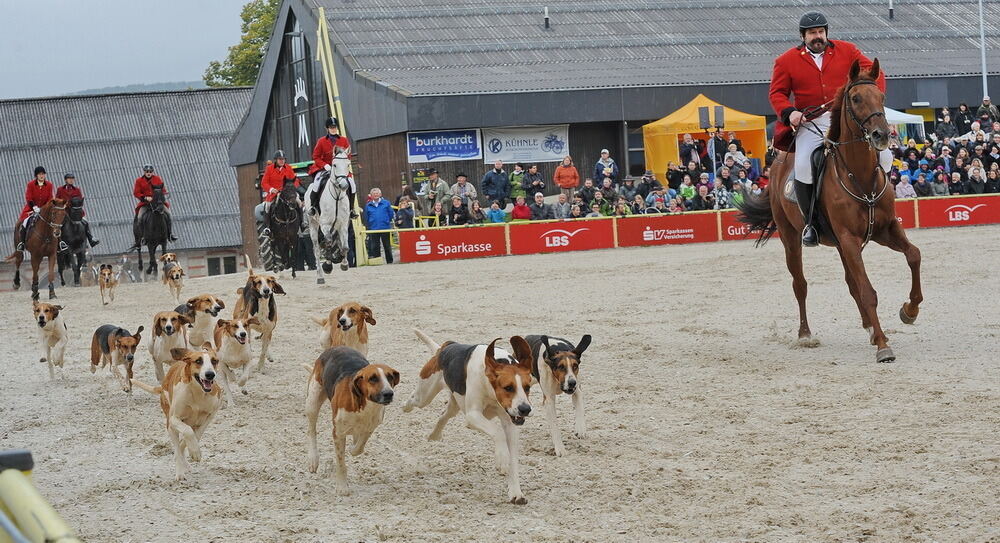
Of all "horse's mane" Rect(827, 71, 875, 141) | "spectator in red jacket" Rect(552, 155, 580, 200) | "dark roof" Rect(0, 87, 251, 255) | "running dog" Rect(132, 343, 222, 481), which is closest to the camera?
"running dog" Rect(132, 343, 222, 481)

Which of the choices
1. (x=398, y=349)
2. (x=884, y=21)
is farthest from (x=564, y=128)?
(x=398, y=349)

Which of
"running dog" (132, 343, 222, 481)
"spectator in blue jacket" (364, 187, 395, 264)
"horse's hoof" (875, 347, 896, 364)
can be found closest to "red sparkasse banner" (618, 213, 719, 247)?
"spectator in blue jacket" (364, 187, 395, 264)

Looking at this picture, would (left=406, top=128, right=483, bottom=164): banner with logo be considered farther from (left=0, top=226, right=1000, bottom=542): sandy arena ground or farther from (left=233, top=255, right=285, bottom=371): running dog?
(left=233, top=255, right=285, bottom=371): running dog

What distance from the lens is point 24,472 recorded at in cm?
313

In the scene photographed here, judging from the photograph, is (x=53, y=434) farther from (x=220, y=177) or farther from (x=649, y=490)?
(x=220, y=177)

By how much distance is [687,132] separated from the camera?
1351 inches

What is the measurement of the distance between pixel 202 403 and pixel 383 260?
20.9m

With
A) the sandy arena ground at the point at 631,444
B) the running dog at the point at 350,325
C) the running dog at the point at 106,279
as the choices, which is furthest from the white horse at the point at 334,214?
the running dog at the point at 350,325

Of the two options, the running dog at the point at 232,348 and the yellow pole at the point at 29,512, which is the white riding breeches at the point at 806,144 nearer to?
the running dog at the point at 232,348

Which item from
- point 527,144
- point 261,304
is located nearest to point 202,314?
point 261,304

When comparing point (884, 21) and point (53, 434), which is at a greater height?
point (884, 21)

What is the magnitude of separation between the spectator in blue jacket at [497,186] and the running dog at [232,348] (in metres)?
Answer: 19.6

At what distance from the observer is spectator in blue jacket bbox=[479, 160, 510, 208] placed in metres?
31.0

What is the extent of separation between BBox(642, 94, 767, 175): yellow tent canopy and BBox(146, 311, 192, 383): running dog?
23.9 meters
